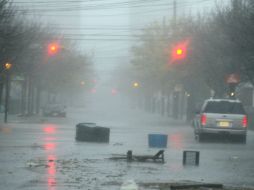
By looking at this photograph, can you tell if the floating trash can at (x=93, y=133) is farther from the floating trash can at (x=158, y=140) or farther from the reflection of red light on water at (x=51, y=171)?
the reflection of red light on water at (x=51, y=171)

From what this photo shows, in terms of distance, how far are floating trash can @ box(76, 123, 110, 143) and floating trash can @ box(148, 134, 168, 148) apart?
137 inches

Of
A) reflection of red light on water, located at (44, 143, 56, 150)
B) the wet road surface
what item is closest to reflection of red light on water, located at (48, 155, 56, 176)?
the wet road surface

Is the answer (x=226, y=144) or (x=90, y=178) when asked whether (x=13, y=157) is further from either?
(x=226, y=144)

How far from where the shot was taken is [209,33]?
48.3m

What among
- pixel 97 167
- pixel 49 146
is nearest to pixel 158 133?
pixel 49 146

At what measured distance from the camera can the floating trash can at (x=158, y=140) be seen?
28.4 metres

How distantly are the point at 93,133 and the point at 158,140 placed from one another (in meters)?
4.16

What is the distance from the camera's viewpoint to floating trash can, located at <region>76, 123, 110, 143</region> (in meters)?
31.7

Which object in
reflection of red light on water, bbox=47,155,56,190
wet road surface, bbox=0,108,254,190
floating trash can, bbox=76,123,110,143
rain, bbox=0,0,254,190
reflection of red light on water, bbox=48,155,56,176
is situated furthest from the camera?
floating trash can, bbox=76,123,110,143

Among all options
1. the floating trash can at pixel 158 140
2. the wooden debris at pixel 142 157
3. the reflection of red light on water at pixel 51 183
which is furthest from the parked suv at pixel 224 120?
the reflection of red light on water at pixel 51 183

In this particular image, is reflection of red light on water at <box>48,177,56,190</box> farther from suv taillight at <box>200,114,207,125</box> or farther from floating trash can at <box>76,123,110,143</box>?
suv taillight at <box>200,114,207,125</box>

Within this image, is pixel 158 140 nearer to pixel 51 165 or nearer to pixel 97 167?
pixel 97 167

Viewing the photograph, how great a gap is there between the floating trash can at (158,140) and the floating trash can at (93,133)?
3.48m

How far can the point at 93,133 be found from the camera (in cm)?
3184
